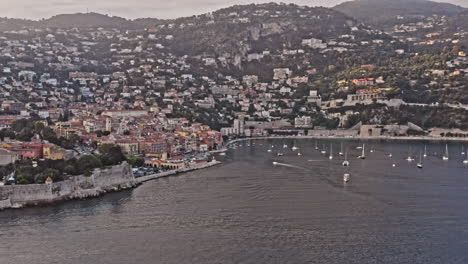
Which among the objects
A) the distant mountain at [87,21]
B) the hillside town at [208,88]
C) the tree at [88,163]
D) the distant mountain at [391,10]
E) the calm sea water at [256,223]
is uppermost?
the distant mountain at [391,10]

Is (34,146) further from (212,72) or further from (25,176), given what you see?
(212,72)

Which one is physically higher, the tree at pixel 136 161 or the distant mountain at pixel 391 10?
the distant mountain at pixel 391 10

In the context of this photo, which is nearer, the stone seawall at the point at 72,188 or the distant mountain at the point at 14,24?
the stone seawall at the point at 72,188

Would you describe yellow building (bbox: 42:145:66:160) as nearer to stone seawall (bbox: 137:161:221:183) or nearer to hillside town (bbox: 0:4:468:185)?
hillside town (bbox: 0:4:468:185)

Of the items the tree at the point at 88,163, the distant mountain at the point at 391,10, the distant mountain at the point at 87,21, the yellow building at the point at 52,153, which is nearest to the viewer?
the tree at the point at 88,163

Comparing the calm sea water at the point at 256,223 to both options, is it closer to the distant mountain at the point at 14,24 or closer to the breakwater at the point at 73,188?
the breakwater at the point at 73,188

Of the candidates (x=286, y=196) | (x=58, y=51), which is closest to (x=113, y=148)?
(x=286, y=196)

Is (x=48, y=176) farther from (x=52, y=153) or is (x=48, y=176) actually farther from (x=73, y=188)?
(x=52, y=153)

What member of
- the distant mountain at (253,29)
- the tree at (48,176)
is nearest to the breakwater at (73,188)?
the tree at (48,176)
